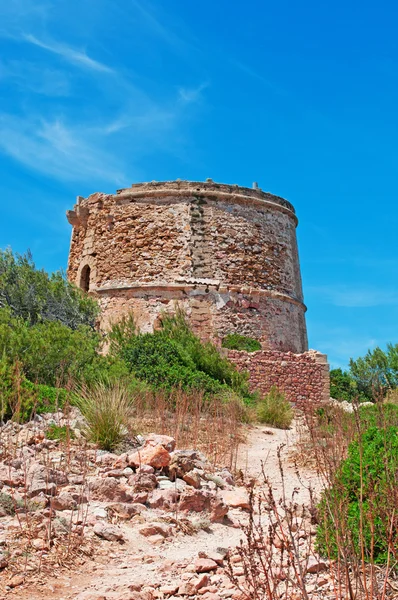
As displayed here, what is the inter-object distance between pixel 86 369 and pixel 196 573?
7317mm

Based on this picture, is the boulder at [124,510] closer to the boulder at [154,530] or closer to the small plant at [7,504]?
the boulder at [154,530]

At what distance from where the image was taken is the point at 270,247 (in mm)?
20203

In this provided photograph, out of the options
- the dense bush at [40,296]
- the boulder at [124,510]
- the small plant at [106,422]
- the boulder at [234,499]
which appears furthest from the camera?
the dense bush at [40,296]

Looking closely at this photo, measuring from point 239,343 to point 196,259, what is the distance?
2768mm

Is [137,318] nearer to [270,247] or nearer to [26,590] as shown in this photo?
[270,247]

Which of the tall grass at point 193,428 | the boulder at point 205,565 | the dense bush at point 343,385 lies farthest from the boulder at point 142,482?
the dense bush at point 343,385

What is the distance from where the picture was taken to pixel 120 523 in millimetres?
5359

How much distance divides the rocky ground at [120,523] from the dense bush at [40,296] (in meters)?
9.35

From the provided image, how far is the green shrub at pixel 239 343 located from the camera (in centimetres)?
1831

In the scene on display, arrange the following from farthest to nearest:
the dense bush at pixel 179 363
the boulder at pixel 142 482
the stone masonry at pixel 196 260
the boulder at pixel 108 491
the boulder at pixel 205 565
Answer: the stone masonry at pixel 196 260, the dense bush at pixel 179 363, the boulder at pixel 142 482, the boulder at pixel 108 491, the boulder at pixel 205 565

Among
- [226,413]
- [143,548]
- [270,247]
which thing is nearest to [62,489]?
[143,548]

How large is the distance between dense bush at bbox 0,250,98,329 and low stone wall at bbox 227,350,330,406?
4.23 metres

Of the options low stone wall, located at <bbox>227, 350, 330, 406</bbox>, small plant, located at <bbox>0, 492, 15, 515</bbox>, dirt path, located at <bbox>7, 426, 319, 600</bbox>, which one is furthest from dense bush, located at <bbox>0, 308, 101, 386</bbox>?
dirt path, located at <bbox>7, 426, 319, 600</bbox>

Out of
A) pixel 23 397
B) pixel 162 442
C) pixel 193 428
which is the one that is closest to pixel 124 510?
pixel 162 442
